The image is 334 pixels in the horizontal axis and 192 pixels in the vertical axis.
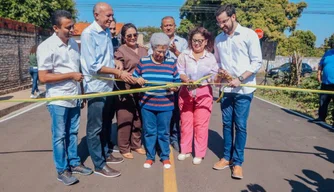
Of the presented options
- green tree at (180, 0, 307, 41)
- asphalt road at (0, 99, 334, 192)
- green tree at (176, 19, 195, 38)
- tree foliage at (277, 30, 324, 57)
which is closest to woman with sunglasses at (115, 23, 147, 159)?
asphalt road at (0, 99, 334, 192)

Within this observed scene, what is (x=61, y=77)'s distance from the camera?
3662 mm

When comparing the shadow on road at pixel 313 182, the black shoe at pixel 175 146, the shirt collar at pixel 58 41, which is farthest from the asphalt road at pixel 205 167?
the shirt collar at pixel 58 41

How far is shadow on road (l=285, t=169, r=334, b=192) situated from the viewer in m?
4.05

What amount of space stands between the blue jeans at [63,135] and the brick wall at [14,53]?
840 cm

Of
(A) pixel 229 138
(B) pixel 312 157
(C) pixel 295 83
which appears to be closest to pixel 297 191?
(A) pixel 229 138

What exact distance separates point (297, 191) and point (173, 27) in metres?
3.15

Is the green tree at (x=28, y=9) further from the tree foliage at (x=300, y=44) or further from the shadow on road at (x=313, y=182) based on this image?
the tree foliage at (x=300, y=44)

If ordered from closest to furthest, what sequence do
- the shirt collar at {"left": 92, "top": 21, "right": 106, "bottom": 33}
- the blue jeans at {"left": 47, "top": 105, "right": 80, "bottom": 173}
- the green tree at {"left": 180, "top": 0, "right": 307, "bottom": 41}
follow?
the blue jeans at {"left": 47, "top": 105, "right": 80, "bottom": 173} < the shirt collar at {"left": 92, "top": 21, "right": 106, "bottom": 33} < the green tree at {"left": 180, "top": 0, "right": 307, "bottom": 41}

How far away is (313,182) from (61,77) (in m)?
3.60

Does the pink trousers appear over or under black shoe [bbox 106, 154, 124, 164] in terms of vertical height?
over

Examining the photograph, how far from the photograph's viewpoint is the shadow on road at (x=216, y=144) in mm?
5435

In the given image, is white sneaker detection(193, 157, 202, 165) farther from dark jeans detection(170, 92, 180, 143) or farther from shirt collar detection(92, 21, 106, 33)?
shirt collar detection(92, 21, 106, 33)

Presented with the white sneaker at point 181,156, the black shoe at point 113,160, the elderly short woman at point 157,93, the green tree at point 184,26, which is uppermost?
the green tree at point 184,26

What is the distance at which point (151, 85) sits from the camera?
4.38m
